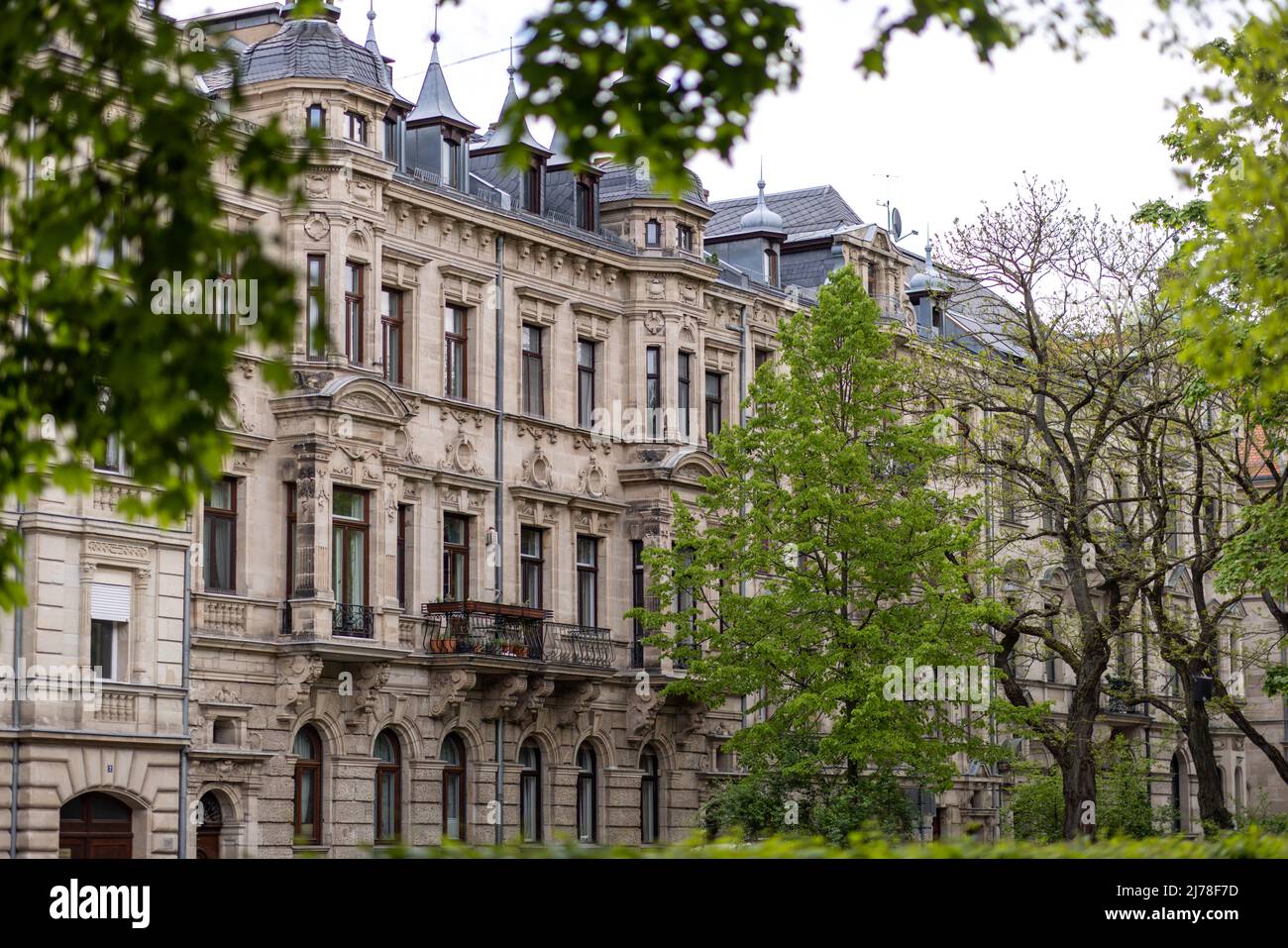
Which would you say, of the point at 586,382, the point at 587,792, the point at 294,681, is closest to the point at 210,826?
→ the point at 294,681

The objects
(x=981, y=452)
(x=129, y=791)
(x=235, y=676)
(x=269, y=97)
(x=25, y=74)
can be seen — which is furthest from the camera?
(x=981, y=452)

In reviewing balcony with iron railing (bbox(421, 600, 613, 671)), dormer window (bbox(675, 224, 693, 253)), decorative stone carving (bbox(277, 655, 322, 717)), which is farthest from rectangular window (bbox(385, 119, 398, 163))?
decorative stone carving (bbox(277, 655, 322, 717))

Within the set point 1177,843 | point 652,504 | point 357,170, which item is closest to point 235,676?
point 357,170

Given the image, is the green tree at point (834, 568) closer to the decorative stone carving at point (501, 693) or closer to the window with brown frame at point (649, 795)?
the decorative stone carving at point (501, 693)

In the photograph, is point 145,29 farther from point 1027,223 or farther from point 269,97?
point 1027,223

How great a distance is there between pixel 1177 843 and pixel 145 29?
2735 centimetres

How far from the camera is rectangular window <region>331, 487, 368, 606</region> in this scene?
3875cm

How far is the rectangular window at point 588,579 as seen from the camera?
45759 mm

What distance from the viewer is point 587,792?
44906 mm

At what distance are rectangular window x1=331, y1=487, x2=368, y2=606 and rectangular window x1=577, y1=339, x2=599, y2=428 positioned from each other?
Result: 7902 mm

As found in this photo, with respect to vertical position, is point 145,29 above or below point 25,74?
above

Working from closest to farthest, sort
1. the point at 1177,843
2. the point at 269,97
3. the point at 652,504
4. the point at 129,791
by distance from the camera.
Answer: the point at 1177,843, the point at 129,791, the point at 269,97, the point at 652,504

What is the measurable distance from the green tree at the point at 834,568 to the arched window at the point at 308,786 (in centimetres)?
725

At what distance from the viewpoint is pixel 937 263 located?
43.2 m
